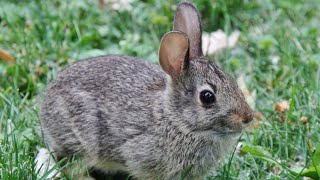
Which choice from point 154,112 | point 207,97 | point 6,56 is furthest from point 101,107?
point 6,56

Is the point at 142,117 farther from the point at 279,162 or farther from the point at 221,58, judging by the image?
the point at 221,58

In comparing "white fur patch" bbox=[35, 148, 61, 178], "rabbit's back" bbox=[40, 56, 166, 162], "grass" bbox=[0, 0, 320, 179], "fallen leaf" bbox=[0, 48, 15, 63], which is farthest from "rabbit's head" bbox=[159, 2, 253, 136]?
"fallen leaf" bbox=[0, 48, 15, 63]

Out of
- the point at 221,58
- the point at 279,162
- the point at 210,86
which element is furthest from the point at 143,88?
the point at 221,58

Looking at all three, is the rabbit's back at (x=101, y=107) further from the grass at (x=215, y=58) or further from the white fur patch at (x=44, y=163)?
the grass at (x=215, y=58)

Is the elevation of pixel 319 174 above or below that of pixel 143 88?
below

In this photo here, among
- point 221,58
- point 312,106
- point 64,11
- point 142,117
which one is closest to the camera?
Answer: point 142,117

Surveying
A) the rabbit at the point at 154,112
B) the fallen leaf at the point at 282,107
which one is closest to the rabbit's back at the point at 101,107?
the rabbit at the point at 154,112

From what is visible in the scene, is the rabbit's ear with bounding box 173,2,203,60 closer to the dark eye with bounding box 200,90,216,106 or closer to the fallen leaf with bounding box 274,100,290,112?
the dark eye with bounding box 200,90,216,106
